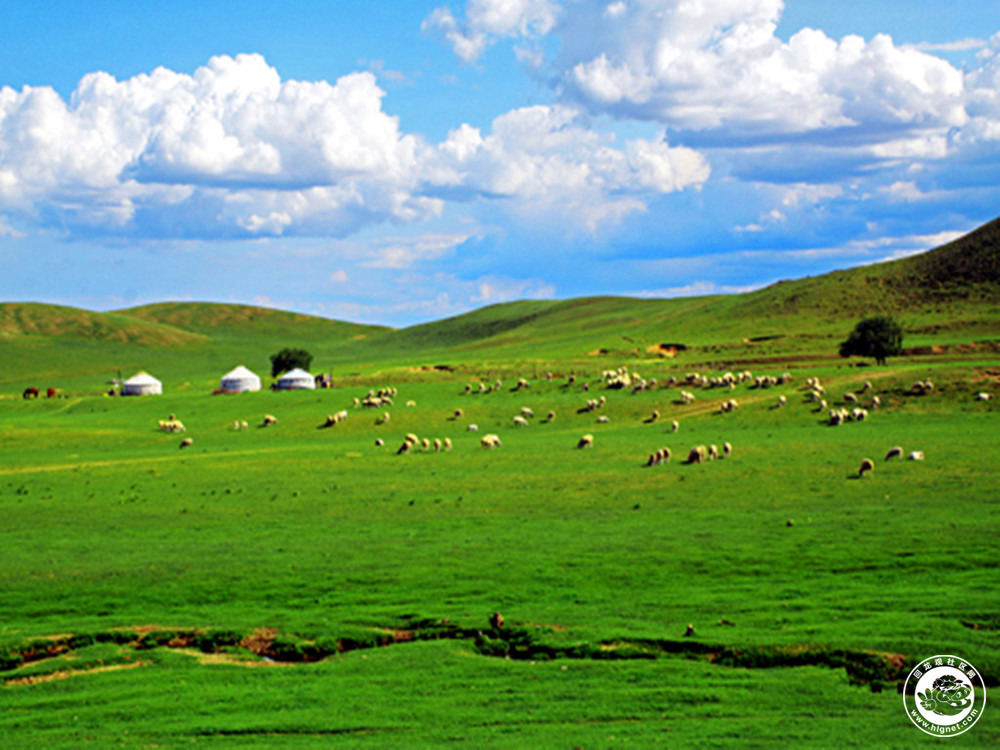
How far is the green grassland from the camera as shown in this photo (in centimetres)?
1562

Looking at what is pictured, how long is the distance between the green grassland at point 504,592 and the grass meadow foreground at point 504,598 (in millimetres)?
87

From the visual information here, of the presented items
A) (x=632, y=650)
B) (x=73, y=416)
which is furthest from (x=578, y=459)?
(x=73, y=416)

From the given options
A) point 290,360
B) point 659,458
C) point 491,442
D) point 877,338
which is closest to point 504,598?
point 659,458

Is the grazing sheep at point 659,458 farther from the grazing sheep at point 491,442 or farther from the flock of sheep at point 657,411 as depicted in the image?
the grazing sheep at point 491,442

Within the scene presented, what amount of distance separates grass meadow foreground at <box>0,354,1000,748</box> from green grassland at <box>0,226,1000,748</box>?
3.4 inches

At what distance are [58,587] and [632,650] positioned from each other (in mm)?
16184

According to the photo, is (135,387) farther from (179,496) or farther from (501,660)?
(501,660)

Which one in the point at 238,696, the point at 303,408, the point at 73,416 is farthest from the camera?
the point at 73,416

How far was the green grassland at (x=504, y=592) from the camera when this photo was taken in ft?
51.2

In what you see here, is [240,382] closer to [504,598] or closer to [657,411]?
[657,411]

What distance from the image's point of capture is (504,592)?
22938 millimetres

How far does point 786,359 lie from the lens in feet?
356

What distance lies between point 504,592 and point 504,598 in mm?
425

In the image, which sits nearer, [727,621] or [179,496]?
[727,621]
